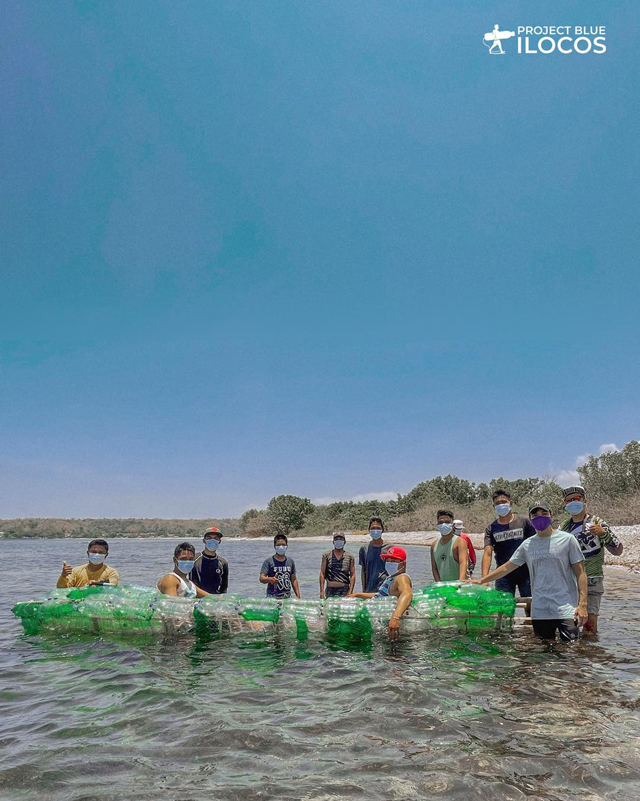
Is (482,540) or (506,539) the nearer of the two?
(506,539)

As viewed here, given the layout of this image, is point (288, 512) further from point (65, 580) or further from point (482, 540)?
point (65, 580)

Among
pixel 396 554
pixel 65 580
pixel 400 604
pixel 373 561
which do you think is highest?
pixel 396 554

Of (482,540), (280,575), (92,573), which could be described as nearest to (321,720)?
(280,575)

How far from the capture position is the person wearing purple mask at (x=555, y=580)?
22.7 feet

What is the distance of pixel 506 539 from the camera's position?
8703mm

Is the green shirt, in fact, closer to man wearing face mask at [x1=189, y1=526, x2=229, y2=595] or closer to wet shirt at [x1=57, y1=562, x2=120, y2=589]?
man wearing face mask at [x1=189, y1=526, x2=229, y2=595]

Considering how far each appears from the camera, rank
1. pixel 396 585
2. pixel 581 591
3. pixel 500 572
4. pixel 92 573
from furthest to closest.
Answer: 1. pixel 92 573
2. pixel 396 585
3. pixel 500 572
4. pixel 581 591

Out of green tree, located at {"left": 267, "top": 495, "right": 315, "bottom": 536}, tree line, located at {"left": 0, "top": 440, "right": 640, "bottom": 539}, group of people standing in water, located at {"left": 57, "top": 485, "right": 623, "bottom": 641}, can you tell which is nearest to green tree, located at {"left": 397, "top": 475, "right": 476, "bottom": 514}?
tree line, located at {"left": 0, "top": 440, "right": 640, "bottom": 539}

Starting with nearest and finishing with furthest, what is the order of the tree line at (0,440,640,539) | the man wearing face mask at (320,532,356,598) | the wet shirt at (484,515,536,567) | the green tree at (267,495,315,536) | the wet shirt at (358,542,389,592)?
the wet shirt at (484,515,536,567), the wet shirt at (358,542,389,592), the man wearing face mask at (320,532,356,598), the tree line at (0,440,640,539), the green tree at (267,495,315,536)

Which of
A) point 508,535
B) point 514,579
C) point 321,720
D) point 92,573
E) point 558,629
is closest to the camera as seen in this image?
point 321,720

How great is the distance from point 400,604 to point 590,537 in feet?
9.66

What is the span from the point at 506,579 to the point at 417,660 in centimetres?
240

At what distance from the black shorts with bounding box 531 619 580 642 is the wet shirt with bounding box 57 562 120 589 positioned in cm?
730

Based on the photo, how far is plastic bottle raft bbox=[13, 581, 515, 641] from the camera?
839 centimetres
